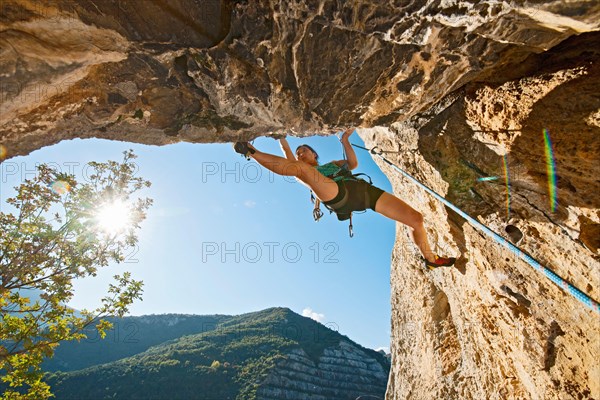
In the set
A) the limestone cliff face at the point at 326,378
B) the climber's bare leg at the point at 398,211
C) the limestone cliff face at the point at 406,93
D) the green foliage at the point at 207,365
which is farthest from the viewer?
the limestone cliff face at the point at 326,378

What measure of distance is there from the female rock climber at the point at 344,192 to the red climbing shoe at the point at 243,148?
133mm

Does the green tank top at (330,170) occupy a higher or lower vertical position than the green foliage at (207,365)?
higher

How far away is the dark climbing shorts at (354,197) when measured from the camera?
4148 millimetres

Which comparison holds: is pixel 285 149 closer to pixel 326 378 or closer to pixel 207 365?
pixel 326 378

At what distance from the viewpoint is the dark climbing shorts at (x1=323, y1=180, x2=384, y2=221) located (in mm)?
4148

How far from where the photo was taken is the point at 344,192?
414 cm

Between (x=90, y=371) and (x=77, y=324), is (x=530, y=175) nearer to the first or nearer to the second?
(x=77, y=324)

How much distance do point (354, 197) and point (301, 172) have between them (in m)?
0.82

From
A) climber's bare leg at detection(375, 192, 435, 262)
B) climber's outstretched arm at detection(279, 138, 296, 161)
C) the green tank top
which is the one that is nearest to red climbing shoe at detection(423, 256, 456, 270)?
climber's bare leg at detection(375, 192, 435, 262)

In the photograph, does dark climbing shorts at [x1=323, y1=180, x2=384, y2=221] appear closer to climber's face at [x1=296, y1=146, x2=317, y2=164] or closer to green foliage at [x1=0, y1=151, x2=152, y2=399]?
climber's face at [x1=296, y1=146, x2=317, y2=164]

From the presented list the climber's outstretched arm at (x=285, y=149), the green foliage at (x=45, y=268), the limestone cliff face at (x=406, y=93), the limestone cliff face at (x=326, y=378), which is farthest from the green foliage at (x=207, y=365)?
the limestone cliff face at (x=406, y=93)

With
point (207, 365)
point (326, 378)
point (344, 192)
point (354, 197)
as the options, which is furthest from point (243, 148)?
point (207, 365)

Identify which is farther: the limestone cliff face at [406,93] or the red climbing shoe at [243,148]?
the red climbing shoe at [243,148]

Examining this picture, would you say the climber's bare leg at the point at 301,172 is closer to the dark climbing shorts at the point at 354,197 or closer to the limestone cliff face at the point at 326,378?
the dark climbing shorts at the point at 354,197
